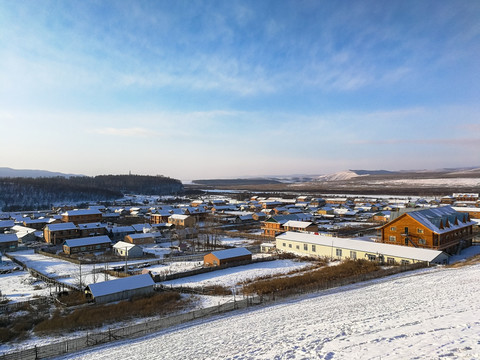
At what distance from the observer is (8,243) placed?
42.5 metres

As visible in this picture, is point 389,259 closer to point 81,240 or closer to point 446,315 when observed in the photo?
point 446,315

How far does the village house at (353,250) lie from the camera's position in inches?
1065

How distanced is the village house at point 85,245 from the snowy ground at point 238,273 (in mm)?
20520


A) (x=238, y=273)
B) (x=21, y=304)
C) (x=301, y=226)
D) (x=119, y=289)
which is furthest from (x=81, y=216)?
(x=119, y=289)

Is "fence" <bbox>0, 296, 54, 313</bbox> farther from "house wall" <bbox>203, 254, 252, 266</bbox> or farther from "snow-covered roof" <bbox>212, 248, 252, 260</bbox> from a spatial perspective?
"snow-covered roof" <bbox>212, 248, 252, 260</bbox>

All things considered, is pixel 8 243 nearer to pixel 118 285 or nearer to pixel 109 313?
pixel 118 285

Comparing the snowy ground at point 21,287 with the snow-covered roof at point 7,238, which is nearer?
the snowy ground at point 21,287

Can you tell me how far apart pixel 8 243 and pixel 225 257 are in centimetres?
3104

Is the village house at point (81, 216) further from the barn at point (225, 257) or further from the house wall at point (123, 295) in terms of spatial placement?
the house wall at point (123, 295)

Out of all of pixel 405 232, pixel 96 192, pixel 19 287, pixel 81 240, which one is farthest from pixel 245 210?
pixel 96 192

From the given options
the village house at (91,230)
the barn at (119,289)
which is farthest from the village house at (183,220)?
the barn at (119,289)

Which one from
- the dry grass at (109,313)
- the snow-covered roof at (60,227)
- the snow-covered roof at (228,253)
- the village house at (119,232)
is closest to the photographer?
the dry grass at (109,313)

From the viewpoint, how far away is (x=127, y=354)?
12641 millimetres

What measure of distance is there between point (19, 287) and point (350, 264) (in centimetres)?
2641
